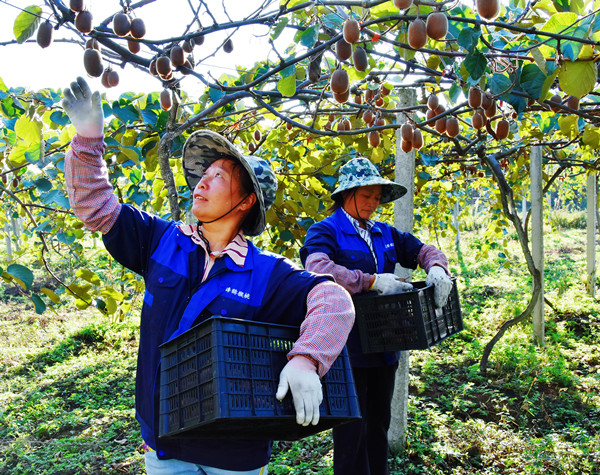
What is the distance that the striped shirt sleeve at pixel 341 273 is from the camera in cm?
218

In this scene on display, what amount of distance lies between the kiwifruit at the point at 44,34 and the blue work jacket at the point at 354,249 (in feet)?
4.04

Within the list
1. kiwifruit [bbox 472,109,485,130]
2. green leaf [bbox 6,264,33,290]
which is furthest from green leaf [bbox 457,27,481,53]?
green leaf [bbox 6,264,33,290]

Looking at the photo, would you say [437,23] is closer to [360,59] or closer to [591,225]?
[360,59]

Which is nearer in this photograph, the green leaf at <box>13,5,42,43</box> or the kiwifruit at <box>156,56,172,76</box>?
the green leaf at <box>13,5,42,43</box>

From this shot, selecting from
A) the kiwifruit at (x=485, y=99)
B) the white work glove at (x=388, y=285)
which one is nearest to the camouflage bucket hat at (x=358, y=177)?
the white work glove at (x=388, y=285)

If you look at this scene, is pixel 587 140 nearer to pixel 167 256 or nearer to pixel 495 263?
pixel 167 256

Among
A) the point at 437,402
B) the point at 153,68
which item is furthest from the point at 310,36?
the point at 437,402

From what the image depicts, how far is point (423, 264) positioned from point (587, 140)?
948 millimetres

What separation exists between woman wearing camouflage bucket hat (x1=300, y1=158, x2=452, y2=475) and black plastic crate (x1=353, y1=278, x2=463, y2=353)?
0.07 meters

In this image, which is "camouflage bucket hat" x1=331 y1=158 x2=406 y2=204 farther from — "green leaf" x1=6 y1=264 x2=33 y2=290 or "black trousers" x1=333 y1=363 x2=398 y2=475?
"green leaf" x1=6 y1=264 x2=33 y2=290

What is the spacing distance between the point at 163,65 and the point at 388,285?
3.91 ft

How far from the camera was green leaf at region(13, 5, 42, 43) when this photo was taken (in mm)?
1461

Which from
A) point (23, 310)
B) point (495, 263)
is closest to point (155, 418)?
point (23, 310)

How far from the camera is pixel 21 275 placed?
182 cm
